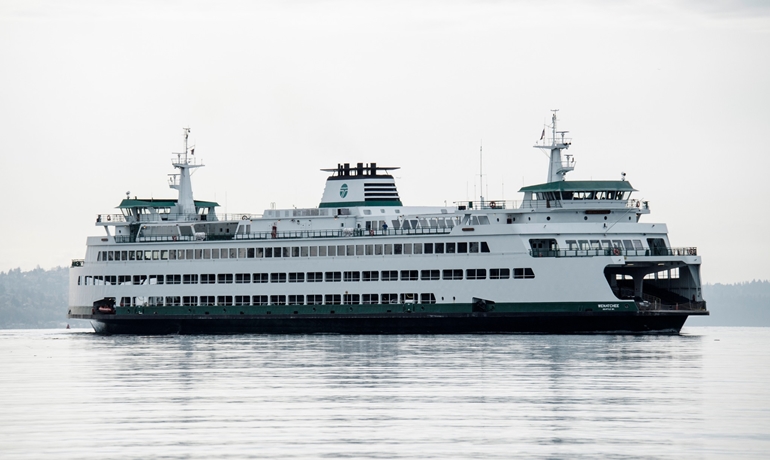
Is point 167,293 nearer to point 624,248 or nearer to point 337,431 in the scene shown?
point 624,248

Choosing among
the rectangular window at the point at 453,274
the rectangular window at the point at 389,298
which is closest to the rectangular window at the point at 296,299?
the rectangular window at the point at 389,298

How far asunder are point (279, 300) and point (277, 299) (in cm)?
15

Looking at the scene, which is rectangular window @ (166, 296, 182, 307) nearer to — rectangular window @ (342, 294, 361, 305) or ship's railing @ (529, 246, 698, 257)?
rectangular window @ (342, 294, 361, 305)

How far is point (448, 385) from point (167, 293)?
44.6 meters

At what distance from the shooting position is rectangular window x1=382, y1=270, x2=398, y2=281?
71000 millimetres

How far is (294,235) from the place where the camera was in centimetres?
7506

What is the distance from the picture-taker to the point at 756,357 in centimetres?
5169

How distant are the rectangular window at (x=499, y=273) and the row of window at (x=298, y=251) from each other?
119 cm

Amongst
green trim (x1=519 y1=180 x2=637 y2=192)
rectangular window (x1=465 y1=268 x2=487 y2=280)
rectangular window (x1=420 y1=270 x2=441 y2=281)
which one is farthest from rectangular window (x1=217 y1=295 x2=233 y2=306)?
green trim (x1=519 y1=180 x2=637 y2=192)

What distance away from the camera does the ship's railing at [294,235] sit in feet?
234

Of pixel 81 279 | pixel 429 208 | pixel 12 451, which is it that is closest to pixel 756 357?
pixel 429 208

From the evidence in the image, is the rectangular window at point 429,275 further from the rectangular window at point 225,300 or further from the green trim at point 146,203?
the green trim at point 146,203

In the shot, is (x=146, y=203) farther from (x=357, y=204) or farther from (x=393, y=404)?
(x=393, y=404)

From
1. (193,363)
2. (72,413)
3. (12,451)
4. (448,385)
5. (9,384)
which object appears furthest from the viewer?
(193,363)
